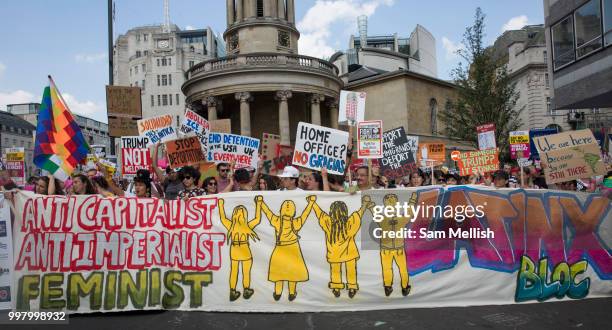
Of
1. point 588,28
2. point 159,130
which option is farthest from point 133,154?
point 588,28

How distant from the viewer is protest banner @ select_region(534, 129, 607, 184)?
8500 mm

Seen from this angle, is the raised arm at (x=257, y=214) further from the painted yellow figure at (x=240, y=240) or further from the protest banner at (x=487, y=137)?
the protest banner at (x=487, y=137)

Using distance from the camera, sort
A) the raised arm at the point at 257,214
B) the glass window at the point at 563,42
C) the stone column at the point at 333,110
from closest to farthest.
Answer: the raised arm at the point at 257,214, the glass window at the point at 563,42, the stone column at the point at 333,110

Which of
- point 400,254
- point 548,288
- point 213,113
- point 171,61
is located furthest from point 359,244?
point 171,61

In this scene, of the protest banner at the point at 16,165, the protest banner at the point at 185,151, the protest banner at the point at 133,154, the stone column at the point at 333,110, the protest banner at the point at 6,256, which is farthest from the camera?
the stone column at the point at 333,110

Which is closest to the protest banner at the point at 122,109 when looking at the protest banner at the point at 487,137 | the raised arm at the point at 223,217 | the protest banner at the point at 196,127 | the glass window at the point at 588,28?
the protest banner at the point at 196,127

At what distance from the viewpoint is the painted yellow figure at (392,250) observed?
252 inches

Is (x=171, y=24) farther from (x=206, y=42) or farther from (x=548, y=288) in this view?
(x=548, y=288)

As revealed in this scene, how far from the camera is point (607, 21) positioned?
16109 millimetres

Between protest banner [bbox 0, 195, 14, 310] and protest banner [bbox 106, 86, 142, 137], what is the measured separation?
5.41 meters

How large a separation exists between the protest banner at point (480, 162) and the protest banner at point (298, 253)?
5.37 metres

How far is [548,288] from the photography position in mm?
6574

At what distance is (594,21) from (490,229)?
44.7ft

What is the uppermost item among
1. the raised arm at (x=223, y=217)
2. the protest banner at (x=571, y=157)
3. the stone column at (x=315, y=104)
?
the stone column at (x=315, y=104)
